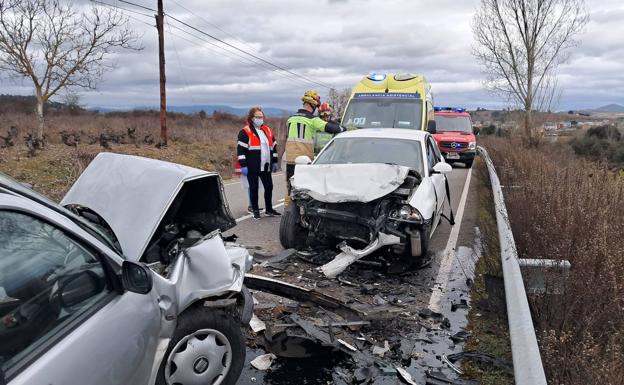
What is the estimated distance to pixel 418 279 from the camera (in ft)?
19.4

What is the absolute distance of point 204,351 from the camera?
302cm

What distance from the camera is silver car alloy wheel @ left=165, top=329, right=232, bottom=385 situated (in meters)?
2.91

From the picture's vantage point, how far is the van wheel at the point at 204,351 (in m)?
2.90

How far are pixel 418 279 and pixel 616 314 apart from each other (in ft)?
8.31

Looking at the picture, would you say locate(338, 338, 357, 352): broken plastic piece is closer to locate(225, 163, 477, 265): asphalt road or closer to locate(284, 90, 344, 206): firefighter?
locate(225, 163, 477, 265): asphalt road

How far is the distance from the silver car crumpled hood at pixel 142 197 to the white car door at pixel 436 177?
345cm

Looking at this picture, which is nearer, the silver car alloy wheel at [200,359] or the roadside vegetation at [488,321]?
the silver car alloy wheel at [200,359]

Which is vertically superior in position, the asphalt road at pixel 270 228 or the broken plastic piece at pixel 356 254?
the broken plastic piece at pixel 356 254

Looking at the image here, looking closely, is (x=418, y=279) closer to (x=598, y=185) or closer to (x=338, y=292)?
(x=338, y=292)

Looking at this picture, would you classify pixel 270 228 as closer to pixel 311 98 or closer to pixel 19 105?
pixel 311 98

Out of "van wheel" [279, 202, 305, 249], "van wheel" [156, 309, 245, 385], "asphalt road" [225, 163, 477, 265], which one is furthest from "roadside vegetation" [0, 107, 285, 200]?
"van wheel" [156, 309, 245, 385]

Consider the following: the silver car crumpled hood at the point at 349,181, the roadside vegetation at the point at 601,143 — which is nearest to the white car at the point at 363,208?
the silver car crumpled hood at the point at 349,181

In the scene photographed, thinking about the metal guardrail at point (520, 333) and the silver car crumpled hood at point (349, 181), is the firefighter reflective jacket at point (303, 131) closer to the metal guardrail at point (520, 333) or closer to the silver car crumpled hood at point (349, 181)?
the silver car crumpled hood at point (349, 181)

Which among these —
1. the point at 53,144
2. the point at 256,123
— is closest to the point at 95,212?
the point at 256,123
